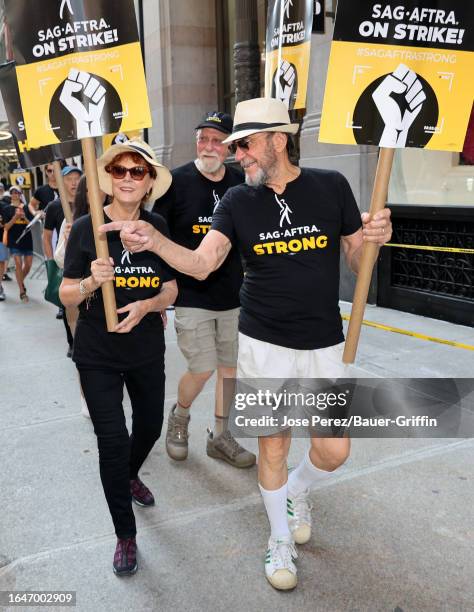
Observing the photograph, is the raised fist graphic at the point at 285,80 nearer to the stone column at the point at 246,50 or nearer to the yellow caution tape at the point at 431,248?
the stone column at the point at 246,50

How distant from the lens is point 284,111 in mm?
3084

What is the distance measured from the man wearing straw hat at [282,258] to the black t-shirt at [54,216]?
4.38 metres

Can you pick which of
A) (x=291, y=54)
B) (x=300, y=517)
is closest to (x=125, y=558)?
(x=300, y=517)

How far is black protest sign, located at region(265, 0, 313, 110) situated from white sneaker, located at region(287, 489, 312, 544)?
2998mm

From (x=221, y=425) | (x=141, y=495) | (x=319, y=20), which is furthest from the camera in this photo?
(x=319, y=20)

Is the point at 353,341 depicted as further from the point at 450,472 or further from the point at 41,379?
the point at 41,379

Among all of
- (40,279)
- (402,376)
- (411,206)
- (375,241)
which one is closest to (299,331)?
A: (375,241)

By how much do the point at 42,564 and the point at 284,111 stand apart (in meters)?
2.48

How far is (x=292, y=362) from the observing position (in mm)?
3055

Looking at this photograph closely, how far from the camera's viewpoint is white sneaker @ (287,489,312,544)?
334 cm

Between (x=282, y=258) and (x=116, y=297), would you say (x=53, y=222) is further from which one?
(x=282, y=258)

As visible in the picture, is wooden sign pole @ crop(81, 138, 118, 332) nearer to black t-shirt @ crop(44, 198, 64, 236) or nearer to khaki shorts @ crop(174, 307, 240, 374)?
khaki shorts @ crop(174, 307, 240, 374)

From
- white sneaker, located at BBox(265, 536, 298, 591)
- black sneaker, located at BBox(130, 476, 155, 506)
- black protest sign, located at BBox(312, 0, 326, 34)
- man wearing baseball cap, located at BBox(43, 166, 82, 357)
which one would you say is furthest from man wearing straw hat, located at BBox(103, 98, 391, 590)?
black protest sign, located at BBox(312, 0, 326, 34)

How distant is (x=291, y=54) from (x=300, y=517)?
3495 millimetres
